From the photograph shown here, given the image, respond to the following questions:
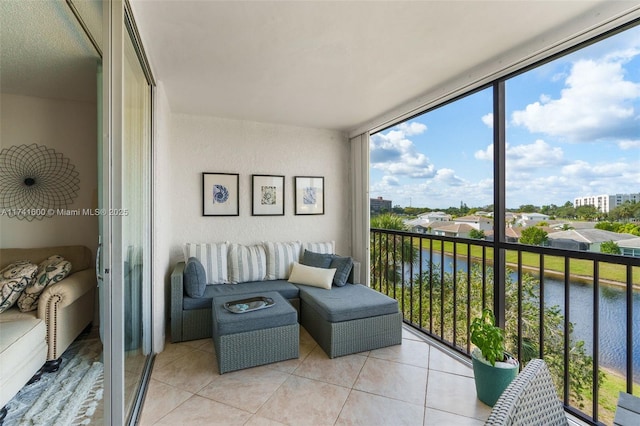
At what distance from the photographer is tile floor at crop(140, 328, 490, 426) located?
66.6 inches

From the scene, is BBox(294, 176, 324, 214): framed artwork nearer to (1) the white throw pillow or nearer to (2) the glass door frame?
(1) the white throw pillow

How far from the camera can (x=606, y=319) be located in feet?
5.53

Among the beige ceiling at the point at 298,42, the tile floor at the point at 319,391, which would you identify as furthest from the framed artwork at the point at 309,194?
the tile floor at the point at 319,391

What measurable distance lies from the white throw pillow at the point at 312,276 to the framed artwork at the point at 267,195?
0.84 metres

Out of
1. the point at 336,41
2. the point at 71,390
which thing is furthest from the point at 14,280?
the point at 336,41

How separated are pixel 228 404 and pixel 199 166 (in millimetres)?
2548

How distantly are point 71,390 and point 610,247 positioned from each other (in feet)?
9.63

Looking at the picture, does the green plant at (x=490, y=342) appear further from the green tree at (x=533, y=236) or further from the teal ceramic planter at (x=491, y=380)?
the green tree at (x=533, y=236)

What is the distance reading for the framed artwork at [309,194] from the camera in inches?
152

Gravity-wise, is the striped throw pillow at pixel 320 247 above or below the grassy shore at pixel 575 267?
below

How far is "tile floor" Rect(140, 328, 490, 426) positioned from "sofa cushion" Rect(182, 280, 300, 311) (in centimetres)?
40

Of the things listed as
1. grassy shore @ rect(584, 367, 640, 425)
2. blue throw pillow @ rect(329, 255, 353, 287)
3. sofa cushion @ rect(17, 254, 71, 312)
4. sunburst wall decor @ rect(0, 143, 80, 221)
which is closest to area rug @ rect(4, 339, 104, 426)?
sofa cushion @ rect(17, 254, 71, 312)

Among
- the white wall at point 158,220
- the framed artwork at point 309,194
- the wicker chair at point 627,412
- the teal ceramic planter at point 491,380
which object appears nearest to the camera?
the wicker chair at point 627,412

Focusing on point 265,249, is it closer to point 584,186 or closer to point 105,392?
point 105,392
